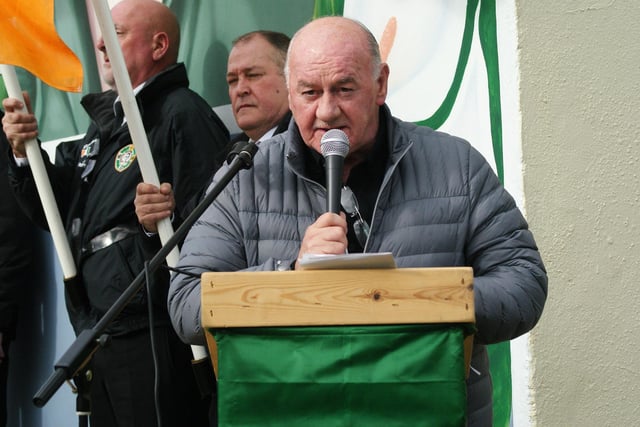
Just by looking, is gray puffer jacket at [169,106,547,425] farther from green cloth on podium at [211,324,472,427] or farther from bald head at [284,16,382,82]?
green cloth on podium at [211,324,472,427]

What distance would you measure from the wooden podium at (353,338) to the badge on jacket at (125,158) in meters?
2.17

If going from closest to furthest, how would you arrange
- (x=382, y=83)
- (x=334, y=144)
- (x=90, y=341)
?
1. (x=90, y=341)
2. (x=334, y=144)
3. (x=382, y=83)

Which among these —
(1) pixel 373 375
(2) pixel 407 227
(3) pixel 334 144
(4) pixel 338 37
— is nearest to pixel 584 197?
(2) pixel 407 227

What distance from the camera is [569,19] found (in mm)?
4199

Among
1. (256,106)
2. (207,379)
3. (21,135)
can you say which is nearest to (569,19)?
(256,106)

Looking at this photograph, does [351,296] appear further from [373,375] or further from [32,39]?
[32,39]

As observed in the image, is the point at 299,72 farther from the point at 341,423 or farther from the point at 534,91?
the point at 534,91

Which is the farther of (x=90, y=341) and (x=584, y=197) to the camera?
(x=584, y=197)

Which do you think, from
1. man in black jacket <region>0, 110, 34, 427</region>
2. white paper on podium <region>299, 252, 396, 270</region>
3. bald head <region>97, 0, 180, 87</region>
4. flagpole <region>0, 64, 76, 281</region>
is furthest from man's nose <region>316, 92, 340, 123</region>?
man in black jacket <region>0, 110, 34, 427</region>

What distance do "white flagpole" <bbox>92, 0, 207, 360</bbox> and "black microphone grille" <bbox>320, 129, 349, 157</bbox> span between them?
1.19m

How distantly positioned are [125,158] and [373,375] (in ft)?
7.84

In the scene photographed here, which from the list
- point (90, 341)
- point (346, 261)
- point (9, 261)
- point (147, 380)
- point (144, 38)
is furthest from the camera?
point (9, 261)

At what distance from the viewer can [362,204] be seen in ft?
10.1

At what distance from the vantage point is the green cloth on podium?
2381 mm
